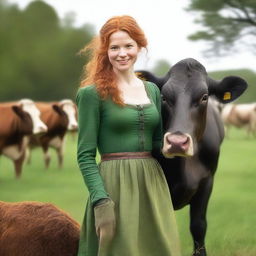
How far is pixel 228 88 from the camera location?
11.1 ft

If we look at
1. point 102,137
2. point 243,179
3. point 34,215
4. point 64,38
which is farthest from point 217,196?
point 64,38

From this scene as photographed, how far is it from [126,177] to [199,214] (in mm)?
1382

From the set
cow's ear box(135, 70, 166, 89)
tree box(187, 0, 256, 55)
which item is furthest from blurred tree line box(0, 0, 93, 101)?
cow's ear box(135, 70, 166, 89)

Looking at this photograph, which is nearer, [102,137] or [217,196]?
[102,137]

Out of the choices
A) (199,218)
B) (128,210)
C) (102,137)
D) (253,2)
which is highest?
(253,2)

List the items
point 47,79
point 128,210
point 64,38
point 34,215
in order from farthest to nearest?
point 64,38 < point 47,79 < point 34,215 < point 128,210

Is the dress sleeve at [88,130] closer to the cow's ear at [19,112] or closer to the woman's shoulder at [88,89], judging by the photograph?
the woman's shoulder at [88,89]

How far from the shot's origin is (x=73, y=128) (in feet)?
42.4

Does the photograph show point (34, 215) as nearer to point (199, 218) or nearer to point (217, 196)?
point (199, 218)

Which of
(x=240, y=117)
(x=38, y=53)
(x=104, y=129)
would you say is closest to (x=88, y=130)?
(x=104, y=129)

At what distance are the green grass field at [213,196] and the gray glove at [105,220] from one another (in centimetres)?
207

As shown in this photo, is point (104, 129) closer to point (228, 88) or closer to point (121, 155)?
point (121, 155)

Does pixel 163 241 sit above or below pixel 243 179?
above

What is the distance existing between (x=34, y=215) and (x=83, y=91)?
3.16 ft
